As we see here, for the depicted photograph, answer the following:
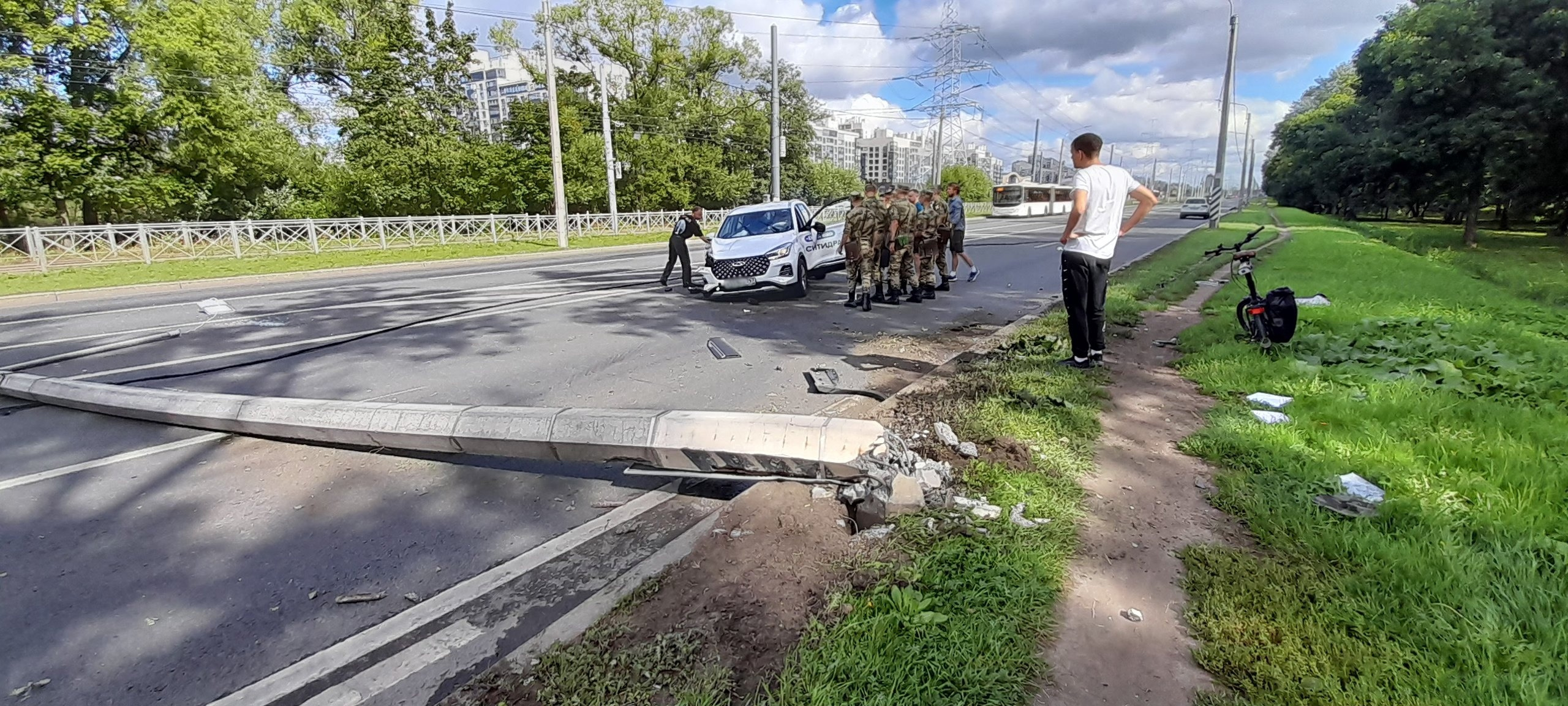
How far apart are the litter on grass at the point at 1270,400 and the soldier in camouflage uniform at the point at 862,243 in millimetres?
5455

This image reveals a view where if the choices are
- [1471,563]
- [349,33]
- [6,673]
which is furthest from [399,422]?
[349,33]

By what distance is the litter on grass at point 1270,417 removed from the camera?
4148mm

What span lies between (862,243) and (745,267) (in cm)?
194

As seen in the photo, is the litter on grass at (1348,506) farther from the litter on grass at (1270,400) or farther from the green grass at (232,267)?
the green grass at (232,267)

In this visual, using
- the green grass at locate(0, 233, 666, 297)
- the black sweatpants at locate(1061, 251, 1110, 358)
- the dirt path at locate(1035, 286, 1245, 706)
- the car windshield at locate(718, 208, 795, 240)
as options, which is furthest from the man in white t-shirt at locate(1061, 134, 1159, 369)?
the green grass at locate(0, 233, 666, 297)

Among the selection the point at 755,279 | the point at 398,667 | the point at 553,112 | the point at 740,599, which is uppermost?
the point at 553,112

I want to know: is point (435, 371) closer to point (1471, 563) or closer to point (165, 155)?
point (1471, 563)

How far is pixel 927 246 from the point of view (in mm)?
10375

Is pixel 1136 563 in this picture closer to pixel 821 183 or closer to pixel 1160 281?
pixel 1160 281

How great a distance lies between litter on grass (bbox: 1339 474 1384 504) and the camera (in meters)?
3.02

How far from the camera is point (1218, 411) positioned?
14.4ft

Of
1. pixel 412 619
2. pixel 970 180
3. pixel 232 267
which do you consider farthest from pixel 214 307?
pixel 970 180

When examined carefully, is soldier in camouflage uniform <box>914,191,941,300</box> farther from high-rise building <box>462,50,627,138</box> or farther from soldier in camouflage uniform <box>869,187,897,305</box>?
high-rise building <box>462,50,627,138</box>

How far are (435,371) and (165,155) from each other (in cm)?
2980
